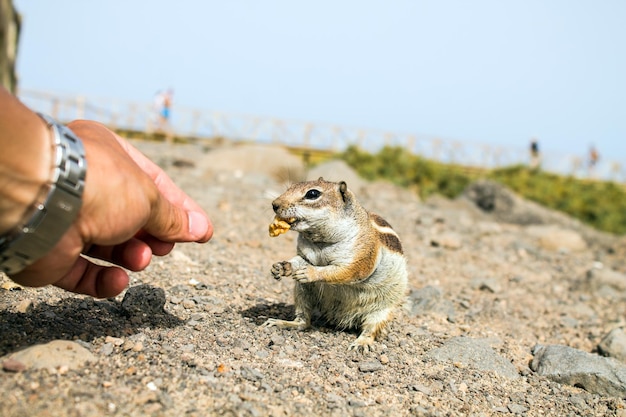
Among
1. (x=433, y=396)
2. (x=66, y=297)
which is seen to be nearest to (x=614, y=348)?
(x=433, y=396)

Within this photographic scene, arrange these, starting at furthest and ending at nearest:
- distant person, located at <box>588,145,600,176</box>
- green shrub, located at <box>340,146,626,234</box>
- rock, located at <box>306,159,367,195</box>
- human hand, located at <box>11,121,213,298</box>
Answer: distant person, located at <box>588,145,600,176</box> < green shrub, located at <box>340,146,626,234</box> < rock, located at <box>306,159,367,195</box> < human hand, located at <box>11,121,213,298</box>

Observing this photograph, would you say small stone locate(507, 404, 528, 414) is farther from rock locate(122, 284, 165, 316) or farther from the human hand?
rock locate(122, 284, 165, 316)

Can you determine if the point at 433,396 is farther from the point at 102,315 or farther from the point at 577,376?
the point at 102,315

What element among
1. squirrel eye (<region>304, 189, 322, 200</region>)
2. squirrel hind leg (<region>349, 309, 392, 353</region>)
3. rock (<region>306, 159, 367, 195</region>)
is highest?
squirrel eye (<region>304, 189, 322, 200</region>)

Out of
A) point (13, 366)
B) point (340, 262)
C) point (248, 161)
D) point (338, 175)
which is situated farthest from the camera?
point (248, 161)

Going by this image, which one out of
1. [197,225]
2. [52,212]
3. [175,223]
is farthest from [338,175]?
[52,212]

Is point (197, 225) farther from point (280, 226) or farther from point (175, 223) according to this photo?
point (280, 226)

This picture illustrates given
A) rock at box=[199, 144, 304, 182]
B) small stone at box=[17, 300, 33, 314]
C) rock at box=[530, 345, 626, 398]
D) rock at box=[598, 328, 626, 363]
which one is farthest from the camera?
rock at box=[199, 144, 304, 182]

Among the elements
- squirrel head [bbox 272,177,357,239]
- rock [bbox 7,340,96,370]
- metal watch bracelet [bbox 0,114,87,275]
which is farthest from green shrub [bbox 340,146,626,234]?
metal watch bracelet [bbox 0,114,87,275]
